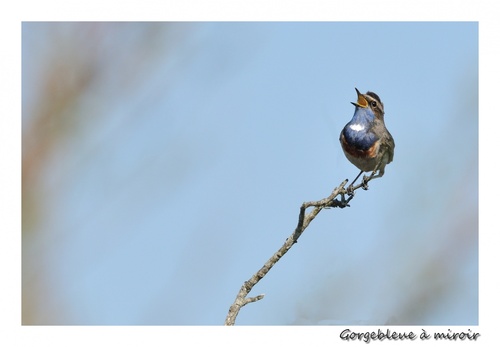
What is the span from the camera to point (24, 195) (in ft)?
10.3

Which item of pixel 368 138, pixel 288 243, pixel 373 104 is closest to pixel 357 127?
pixel 368 138

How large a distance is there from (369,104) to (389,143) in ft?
2.03

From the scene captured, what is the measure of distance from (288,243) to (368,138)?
8.60ft

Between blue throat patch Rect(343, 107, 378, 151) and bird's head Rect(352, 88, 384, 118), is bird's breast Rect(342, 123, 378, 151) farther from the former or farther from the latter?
bird's head Rect(352, 88, 384, 118)

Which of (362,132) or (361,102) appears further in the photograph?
(361,102)

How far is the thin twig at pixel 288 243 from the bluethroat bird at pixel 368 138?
5.31ft

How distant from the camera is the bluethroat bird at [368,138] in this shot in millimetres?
7156

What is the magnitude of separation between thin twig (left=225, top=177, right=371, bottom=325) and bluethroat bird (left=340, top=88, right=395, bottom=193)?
162cm

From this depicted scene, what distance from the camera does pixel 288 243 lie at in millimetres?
5016

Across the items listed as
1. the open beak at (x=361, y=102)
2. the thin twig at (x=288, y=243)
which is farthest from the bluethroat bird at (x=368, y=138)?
the thin twig at (x=288, y=243)

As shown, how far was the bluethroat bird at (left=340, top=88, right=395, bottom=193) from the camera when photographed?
7.16 metres

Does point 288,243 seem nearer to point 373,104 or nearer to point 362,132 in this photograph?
point 362,132

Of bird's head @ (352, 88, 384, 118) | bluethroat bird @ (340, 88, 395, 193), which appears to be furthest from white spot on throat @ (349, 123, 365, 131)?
bird's head @ (352, 88, 384, 118)
